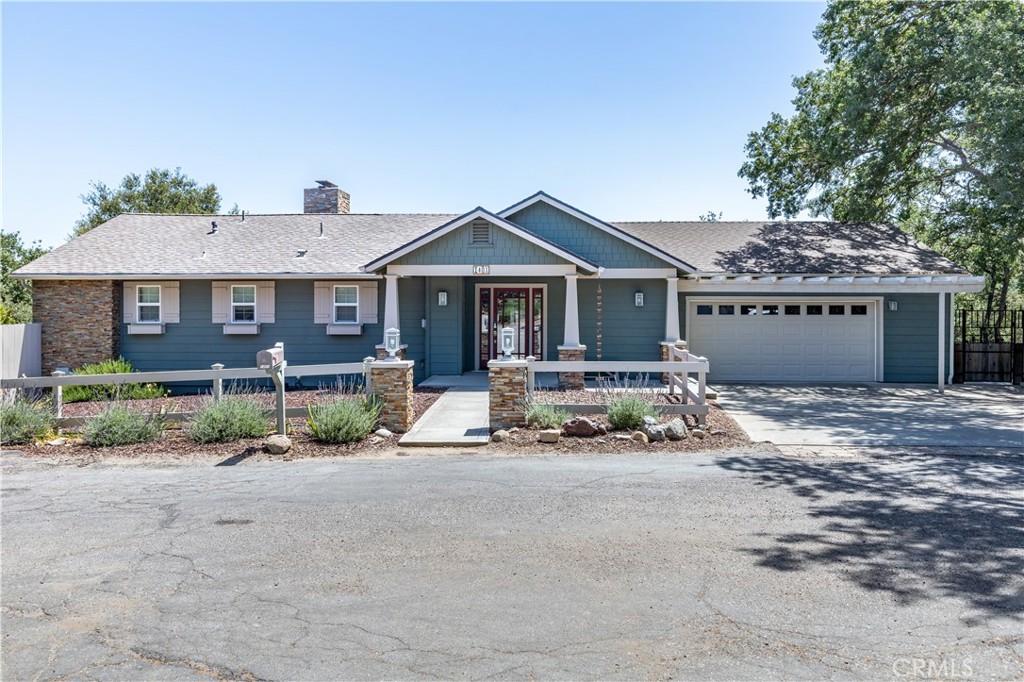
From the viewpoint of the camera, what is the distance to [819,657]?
11.8ft

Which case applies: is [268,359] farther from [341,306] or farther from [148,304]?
[148,304]

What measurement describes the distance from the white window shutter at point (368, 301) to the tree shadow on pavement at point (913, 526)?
10.7m

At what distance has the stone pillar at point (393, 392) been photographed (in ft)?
34.1

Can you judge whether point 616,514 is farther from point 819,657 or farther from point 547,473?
point 819,657

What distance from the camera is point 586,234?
1653 cm

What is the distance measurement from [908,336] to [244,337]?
1716 cm

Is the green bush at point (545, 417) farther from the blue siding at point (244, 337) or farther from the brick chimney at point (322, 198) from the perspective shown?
the brick chimney at point (322, 198)

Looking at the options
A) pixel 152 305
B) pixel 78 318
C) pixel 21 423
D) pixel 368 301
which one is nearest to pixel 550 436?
pixel 21 423

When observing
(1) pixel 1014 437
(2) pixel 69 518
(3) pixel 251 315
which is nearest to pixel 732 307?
(1) pixel 1014 437

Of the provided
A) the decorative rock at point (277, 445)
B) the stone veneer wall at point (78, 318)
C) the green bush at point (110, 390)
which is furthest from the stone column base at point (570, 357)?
the stone veneer wall at point (78, 318)

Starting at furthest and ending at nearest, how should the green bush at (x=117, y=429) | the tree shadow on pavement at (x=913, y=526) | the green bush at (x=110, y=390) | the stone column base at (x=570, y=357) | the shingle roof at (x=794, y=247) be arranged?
the shingle roof at (x=794, y=247), the green bush at (x=110, y=390), the stone column base at (x=570, y=357), the green bush at (x=117, y=429), the tree shadow on pavement at (x=913, y=526)

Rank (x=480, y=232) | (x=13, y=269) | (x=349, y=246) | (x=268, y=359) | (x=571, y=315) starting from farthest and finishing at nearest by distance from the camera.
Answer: (x=13, y=269), (x=349, y=246), (x=571, y=315), (x=480, y=232), (x=268, y=359)

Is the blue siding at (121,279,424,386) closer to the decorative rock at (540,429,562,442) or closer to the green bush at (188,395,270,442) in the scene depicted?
the green bush at (188,395,270,442)

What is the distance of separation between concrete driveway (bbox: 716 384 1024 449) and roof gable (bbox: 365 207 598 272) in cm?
503
